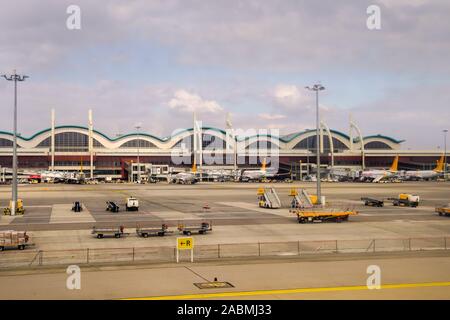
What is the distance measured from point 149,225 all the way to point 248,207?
63.1 ft

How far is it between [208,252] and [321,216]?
17773 mm

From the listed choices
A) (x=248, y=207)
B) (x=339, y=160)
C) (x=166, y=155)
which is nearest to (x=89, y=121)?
(x=166, y=155)

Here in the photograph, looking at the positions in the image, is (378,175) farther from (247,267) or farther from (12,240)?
(247,267)

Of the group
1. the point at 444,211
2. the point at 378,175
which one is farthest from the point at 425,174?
the point at 444,211

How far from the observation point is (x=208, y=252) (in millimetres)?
29594

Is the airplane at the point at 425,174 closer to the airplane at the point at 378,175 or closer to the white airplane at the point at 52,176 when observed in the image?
the airplane at the point at 378,175

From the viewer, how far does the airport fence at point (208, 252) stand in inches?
1050

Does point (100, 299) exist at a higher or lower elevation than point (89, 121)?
lower

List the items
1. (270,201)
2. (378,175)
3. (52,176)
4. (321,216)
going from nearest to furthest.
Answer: (321,216) → (270,201) → (378,175) → (52,176)

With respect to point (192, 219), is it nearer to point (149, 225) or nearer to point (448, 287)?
point (149, 225)

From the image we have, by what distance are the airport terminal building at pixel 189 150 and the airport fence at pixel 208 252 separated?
129 metres

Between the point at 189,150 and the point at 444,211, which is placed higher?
the point at 189,150

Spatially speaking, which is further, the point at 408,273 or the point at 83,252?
the point at 83,252

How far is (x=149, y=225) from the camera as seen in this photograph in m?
41.6
